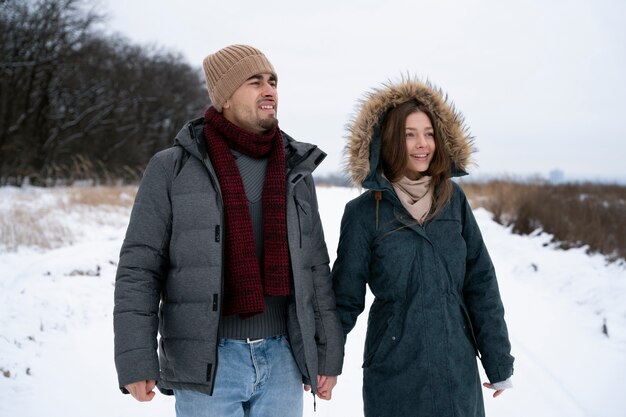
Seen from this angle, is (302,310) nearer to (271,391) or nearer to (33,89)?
(271,391)

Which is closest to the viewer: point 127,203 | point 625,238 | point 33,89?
point 625,238

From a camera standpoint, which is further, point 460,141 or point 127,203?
point 127,203

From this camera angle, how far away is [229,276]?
6.95 ft

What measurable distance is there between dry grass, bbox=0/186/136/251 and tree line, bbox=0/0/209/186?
1120mm

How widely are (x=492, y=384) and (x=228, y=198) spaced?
5.21 feet

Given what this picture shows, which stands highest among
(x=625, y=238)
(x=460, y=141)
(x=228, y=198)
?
(x=460, y=141)

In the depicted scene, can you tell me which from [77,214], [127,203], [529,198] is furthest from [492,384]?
[127,203]

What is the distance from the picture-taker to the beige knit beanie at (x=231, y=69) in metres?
2.40

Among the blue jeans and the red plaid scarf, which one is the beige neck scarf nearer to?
the red plaid scarf

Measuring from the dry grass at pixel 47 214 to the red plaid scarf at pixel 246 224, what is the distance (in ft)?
22.8

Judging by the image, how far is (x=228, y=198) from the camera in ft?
7.00

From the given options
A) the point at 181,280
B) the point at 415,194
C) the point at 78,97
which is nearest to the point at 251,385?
the point at 181,280

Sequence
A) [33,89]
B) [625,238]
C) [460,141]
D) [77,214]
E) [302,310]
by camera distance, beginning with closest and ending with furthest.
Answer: [302,310]
[460,141]
[625,238]
[77,214]
[33,89]

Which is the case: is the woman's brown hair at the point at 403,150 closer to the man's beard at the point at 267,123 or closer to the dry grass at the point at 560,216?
the man's beard at the point at 267,123
